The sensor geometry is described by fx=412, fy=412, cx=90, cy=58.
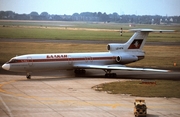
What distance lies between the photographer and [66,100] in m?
28.8

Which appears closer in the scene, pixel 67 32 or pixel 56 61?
pixel 56 61

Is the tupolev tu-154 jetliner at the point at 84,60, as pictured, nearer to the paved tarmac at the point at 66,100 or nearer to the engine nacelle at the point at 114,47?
the engine nacelle at the point at 114,47

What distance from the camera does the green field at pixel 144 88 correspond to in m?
31.2

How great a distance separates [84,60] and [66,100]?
518 inches

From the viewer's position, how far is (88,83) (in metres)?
36.7

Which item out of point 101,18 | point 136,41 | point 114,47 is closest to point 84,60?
point 114,47

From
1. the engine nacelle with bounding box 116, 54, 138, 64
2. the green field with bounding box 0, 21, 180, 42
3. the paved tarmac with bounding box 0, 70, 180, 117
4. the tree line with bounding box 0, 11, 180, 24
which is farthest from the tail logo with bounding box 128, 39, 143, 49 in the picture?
the green field with bounding box 0, 21, 180, 42

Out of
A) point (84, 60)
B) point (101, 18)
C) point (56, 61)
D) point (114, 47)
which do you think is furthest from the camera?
point (101, 18)

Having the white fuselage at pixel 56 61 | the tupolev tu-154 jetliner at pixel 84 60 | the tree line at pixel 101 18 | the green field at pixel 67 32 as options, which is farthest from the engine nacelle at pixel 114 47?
the green field at pixel 67 32

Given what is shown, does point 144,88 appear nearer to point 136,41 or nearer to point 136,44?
point 136,44

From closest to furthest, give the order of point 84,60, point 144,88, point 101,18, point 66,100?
point 66,100
point 144,88
point 84,60
point 101,18

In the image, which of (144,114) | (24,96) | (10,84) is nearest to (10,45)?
(10,84)

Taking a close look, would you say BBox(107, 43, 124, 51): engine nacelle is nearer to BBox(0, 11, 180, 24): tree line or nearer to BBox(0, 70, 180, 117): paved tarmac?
BBox(0, 70, 180, 117): paved tarmac

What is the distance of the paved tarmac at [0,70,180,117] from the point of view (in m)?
25.0
